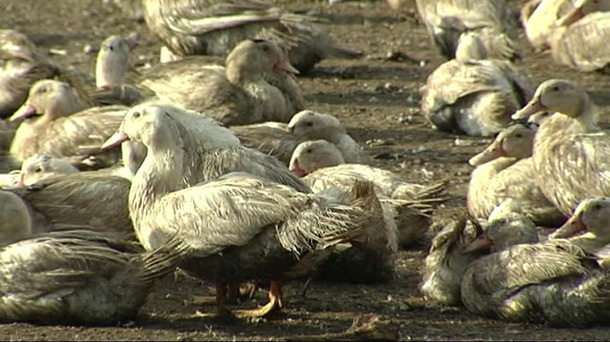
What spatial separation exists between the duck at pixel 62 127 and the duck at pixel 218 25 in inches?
105

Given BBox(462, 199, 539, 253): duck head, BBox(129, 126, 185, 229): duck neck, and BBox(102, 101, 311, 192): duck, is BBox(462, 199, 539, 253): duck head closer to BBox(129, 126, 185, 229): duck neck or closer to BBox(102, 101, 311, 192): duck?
BBox(102, 101, 311, 192): duck

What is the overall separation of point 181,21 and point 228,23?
443 millimetres

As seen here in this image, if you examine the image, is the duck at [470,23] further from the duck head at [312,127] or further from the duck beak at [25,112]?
the duck beak at [25,112]

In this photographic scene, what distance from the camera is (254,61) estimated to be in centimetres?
1163

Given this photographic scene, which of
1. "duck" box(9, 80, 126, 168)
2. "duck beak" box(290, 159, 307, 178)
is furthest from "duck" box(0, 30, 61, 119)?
"duck beak" box(290, 159, 307, 178)

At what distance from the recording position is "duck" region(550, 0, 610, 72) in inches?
539

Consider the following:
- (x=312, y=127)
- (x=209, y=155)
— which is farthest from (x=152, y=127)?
(x=312, y=127)

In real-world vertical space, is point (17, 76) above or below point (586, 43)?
above

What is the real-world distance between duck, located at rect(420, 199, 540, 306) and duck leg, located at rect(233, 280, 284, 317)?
86cm

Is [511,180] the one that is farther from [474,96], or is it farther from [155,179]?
[155,179]

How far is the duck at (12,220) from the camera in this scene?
26.3 ft

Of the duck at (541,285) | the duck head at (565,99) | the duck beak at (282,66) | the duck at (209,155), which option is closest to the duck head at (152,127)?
the duck at (209,155)

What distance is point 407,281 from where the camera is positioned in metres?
8.73

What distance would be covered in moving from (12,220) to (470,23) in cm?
673
